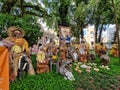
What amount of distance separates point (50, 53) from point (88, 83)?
4.59 ft

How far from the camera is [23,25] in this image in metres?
9.48

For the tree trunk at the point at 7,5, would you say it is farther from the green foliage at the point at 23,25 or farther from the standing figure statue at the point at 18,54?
the standing figure statue at the point at 18,54

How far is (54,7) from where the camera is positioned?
1681cm

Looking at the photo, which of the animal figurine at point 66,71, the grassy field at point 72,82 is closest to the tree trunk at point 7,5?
the grassy field at point 72,82

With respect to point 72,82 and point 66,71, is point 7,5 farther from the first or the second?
point 72,82

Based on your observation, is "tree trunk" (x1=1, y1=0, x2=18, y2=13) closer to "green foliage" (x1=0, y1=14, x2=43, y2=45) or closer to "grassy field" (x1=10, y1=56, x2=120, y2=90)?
"green foliage" (x1=0, y1=14, x2=43, y2=45)

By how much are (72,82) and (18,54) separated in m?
1.74

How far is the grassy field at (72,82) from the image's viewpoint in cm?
754

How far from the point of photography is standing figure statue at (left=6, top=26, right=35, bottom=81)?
7.63 meters

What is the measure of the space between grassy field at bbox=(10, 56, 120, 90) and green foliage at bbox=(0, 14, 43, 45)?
0.79 meters

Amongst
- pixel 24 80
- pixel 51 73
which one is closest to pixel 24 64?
pixel 24 80

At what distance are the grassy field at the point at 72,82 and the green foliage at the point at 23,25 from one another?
2.61 ft

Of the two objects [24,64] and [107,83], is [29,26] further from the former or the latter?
[107,83]

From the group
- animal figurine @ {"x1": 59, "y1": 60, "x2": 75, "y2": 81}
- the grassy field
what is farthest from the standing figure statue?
animal figurine @ {"x1": 59, "y1": 60, "x2": 75, "y2": 81}
